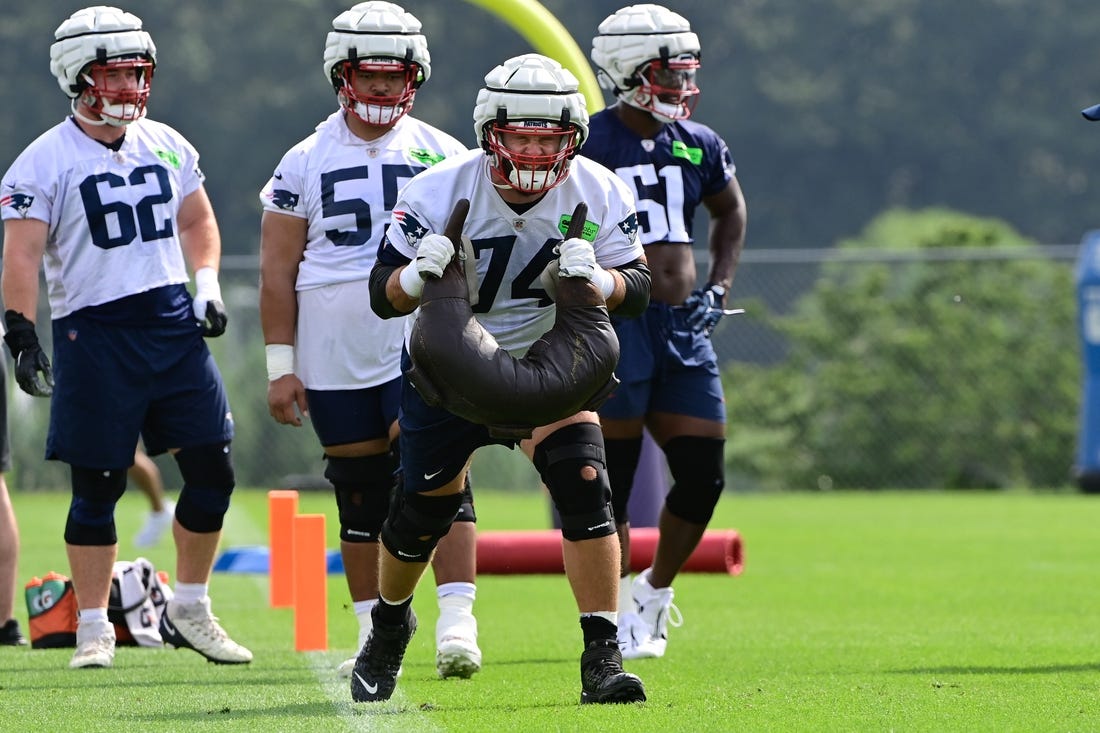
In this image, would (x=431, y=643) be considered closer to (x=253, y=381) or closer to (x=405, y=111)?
(x=405, y=111)

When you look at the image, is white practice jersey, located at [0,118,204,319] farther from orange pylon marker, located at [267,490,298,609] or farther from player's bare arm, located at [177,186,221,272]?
A: orange pylon marker, located at [267,490,298,609]

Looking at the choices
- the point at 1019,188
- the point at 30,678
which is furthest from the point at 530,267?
the point at 1019,188

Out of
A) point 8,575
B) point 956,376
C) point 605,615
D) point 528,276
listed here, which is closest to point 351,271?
point 528,276

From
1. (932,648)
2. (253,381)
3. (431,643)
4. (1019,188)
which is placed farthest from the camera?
(1019,188)

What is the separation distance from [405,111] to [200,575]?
1755mm

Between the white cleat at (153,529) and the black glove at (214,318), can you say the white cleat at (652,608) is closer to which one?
the black glove at (214,318)

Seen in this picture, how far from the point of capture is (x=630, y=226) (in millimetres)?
5547

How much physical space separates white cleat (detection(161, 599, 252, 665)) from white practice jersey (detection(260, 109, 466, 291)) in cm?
123

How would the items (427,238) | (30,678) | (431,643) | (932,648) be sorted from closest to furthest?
(427,238) < (30,678) < (932,648) < (431,643)

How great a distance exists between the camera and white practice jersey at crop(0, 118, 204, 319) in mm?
6746

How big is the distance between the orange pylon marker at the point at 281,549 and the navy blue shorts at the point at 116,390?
948mm

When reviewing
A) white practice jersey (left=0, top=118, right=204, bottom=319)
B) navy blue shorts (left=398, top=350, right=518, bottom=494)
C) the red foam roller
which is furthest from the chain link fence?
navy blue shorts (left=398, top=350, right=518, bottom=494)

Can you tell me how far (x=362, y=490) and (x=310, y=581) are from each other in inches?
13.7

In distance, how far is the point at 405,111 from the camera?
6684 mm
